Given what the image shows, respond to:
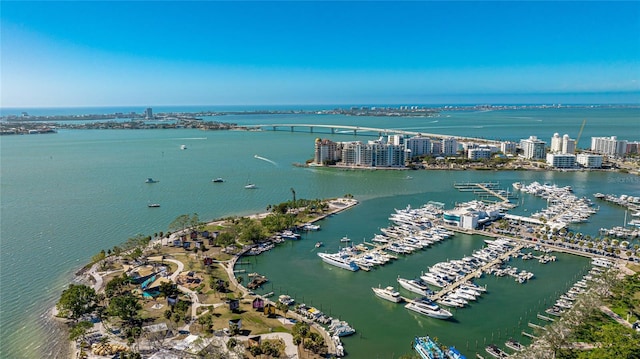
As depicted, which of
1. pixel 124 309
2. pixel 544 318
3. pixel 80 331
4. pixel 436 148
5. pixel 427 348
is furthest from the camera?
pixel 436 148

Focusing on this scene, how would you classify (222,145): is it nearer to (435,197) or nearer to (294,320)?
(435,197)

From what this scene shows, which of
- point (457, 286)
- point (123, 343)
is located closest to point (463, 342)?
point (457, 286)

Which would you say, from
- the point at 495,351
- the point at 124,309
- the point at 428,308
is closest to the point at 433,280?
the point at 428,308

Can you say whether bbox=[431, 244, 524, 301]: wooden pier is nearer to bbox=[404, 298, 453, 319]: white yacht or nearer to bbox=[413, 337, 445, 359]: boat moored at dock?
bbox=[404, 298, 453, 319]: white yacht

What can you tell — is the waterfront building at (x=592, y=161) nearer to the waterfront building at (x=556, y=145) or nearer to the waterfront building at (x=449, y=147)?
the waterfront building at (x=556, y=145)

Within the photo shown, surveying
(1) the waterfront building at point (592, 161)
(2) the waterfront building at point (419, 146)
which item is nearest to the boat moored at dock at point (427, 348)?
(1) the waterfront building at point (592, 161)

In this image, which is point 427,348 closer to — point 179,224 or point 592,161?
point 179,224

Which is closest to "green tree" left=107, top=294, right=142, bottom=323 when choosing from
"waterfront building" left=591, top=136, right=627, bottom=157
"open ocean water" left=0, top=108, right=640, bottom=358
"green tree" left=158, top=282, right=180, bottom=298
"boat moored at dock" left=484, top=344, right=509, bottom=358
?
"green tree" left=158, top=282, right=180, bottom=298

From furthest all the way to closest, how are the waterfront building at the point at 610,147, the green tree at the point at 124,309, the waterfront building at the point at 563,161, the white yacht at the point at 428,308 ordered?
the waterfront building at the point at 610,147 → the waterfront building at the point at 563,161 → the white yacht at the point at 428,308 → the green tree at the point at 124,309
